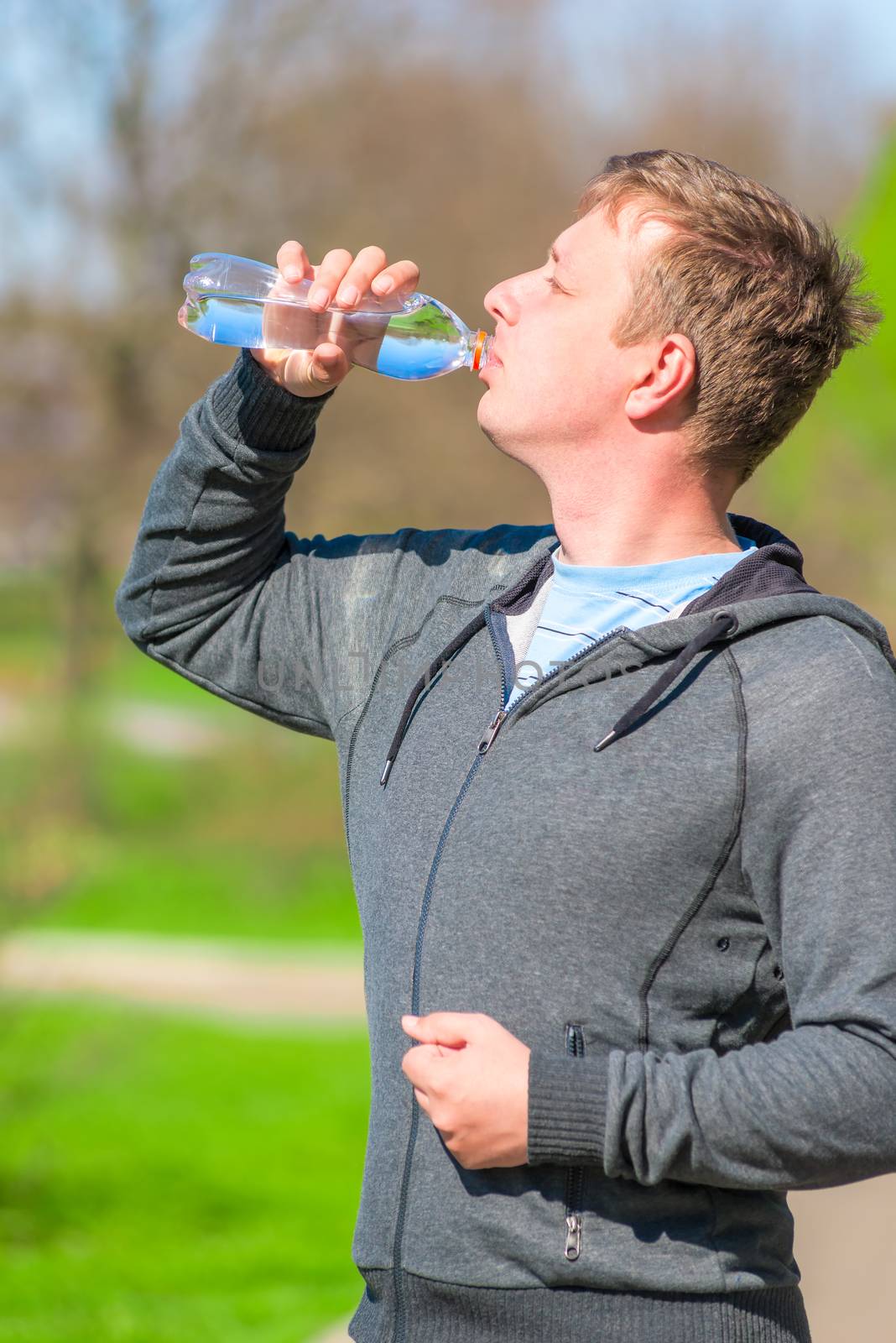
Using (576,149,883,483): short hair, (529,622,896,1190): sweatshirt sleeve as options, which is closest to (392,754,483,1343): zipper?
(529,622,896,1190): sweatshirt sleeve

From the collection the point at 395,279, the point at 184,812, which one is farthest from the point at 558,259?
the point at 184,812

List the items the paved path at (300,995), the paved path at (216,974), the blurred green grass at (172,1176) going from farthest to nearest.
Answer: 1. the paved path at (216,974)
2. the blurred green grass at (172,1176)
3. the paved path at (300,995)

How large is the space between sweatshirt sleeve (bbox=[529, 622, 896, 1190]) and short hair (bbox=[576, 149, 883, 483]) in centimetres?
53

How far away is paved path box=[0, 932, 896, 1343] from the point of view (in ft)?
13.3

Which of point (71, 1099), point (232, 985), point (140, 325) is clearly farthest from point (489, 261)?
point (71, 1099)

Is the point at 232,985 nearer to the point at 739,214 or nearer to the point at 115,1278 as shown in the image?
the point at 115,1278

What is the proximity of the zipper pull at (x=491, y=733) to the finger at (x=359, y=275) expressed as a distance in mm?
605

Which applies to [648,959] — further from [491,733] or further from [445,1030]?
[491,733]

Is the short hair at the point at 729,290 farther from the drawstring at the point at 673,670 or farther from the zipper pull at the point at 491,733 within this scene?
the zipper pull at the point at 491,733

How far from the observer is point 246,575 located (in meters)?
2.23

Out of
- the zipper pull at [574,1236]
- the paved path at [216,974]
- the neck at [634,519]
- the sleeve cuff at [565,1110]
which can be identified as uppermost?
the neck at [634,519]

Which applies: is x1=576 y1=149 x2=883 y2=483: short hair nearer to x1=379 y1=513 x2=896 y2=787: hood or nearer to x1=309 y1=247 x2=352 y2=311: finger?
x1=379 y1=513 x2=896 y2=787: hood

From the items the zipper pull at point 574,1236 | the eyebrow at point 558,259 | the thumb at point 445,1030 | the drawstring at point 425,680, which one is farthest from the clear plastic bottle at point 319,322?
the zipper pull at point 574,1236

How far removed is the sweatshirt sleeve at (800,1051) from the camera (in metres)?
1.49
